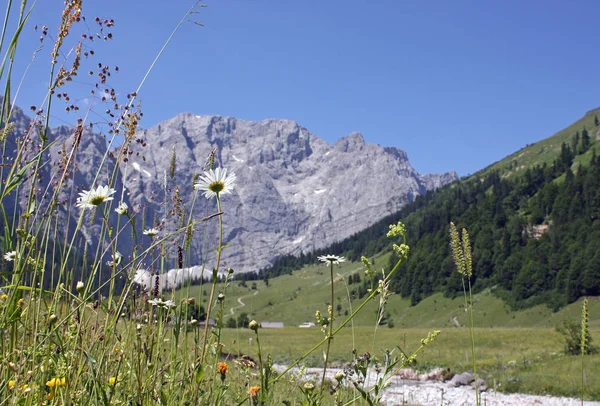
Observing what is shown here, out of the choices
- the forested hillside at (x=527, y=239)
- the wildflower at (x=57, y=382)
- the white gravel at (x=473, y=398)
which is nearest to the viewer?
the wildflower at (x=57, y=382)

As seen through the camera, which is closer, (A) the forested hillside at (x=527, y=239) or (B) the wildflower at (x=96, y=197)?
(B) the wildflower at (x=96, y=197)

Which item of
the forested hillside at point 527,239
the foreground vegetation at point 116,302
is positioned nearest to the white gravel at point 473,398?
the foreground vegetation at point 116,302

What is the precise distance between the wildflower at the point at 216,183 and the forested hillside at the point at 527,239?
126483 millimetres

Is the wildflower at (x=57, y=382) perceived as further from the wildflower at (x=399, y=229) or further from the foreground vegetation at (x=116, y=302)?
the wildflower at (x=399, y=229)

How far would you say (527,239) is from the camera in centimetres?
14625

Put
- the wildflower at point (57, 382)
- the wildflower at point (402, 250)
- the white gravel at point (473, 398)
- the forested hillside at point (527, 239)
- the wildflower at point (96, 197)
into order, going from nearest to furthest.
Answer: the wildflower at point (402, 250) → the wildflower at point (57, 382) → the wildflower at point (96, 197) → the white gravel at point (473, 398) → the forested hillside at point (527, 239)

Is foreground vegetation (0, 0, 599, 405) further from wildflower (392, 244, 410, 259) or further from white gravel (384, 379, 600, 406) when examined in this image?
white gravel (384, 379, 600, 406)

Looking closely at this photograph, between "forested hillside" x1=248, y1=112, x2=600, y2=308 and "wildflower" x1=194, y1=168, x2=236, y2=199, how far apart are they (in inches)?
4980

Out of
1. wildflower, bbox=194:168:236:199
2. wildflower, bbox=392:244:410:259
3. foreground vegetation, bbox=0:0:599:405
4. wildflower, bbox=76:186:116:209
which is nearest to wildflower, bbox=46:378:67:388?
foreground vegetation, bbox=0:0:599:405

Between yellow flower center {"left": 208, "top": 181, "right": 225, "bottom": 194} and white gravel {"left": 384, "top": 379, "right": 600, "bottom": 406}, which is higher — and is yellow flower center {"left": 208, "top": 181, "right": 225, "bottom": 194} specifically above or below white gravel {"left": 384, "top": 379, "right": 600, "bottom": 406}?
above

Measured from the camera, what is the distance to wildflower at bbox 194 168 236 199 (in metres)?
2.40

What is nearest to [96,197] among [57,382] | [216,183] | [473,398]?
[216,183]

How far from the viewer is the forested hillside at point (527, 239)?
121938mm

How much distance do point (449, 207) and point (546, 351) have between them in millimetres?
157341
